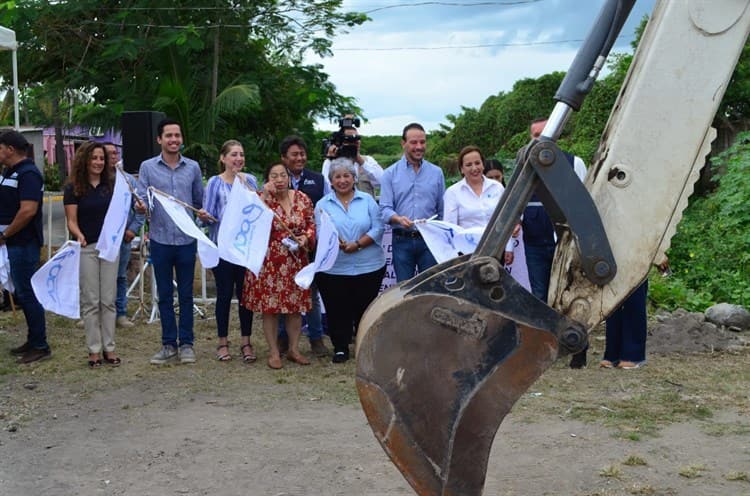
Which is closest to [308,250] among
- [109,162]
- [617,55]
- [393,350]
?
[109,162]

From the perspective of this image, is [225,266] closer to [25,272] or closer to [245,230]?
[245,230]

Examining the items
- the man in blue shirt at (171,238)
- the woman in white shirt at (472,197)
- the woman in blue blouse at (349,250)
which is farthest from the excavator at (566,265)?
the man in blue shirt at (171,238)

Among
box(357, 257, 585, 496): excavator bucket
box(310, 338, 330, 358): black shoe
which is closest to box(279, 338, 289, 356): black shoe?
box(310, 338, 330, 358): black shoe

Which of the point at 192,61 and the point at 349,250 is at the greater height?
the point at 192,61

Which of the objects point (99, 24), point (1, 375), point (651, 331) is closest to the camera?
point (1, 375)

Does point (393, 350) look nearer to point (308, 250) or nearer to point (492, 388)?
point (492, 388)

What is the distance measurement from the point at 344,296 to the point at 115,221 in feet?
6.84

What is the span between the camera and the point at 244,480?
5031 millimetres

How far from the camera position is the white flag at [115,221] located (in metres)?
7.76

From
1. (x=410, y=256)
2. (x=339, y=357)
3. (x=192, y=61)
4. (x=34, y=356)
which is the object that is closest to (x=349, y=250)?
(x=410, y=256)

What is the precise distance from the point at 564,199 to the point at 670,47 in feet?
2.05

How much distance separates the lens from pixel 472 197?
8.00 metres

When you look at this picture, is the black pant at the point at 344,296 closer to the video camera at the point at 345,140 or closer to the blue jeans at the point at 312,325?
the blue jeans at the point at 312,325

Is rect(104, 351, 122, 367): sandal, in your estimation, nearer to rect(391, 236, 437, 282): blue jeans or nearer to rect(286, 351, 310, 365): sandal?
rect(286, 351, 310, 365): sandal
